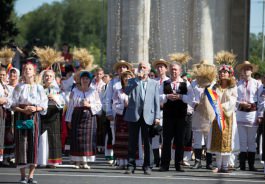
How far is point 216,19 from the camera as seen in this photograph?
3528cm

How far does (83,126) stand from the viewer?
2148cm

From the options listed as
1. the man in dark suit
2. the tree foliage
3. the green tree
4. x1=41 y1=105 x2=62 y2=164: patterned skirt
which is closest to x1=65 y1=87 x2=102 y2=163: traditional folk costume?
x1=41 y1=105 x2=62 y2=164: patterned skirt

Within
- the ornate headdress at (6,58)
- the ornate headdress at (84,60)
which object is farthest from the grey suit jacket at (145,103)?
the ornate headdress at (6,58)

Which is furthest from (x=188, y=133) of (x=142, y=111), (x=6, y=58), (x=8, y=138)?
(x=6, y=58)

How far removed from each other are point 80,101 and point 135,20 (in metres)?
15.6

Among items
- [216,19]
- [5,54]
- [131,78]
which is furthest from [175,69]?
[216,19]

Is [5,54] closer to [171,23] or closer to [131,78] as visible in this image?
[131,78]

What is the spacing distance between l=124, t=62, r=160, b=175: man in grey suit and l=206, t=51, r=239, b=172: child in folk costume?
1.35 m

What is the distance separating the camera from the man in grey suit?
2003 centimetres

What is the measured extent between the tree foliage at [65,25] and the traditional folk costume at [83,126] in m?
111

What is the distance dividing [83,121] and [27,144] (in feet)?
12.1

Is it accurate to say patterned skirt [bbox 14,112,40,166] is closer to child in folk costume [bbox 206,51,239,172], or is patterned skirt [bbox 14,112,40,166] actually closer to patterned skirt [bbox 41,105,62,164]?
patterned skirt [bbox 41,105,62,164]

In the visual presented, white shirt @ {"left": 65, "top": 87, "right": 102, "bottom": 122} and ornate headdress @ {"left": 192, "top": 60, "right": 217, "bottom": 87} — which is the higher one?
ornate headdress @ {"left": 192, "top": 60, "right": 217, "bottom": 87}

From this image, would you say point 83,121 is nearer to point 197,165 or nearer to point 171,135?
point 171,135
